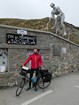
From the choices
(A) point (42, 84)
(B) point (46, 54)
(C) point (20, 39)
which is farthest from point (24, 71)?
(B) point (46, 54)

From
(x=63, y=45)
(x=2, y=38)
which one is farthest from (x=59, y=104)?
(x=63, y=45)

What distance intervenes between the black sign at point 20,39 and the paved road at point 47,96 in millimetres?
2225

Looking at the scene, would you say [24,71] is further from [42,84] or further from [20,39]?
[20,39]

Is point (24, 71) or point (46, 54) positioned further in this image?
point (46, 54)

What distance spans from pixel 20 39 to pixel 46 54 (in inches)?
82.3

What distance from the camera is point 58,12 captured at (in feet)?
54.5

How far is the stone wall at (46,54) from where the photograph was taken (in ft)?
35.8

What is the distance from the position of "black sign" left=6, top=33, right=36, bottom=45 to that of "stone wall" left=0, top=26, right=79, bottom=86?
149 millimetres

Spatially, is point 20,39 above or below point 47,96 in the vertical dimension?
above

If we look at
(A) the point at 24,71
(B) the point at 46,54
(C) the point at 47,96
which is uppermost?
(B) the point at 46,54

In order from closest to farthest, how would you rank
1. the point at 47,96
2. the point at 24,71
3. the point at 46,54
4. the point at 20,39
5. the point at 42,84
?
the point at 47,96 < the point at 24,71 < the point at 42,84 < the point at 20,39 < the point at 46,54

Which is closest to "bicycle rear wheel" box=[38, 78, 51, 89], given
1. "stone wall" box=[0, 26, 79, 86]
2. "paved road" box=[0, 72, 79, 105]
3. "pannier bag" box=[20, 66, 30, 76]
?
"paved road" box=[0, 72, 79, 105]

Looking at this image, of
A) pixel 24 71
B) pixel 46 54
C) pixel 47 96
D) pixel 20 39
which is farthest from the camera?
pixel 46 54

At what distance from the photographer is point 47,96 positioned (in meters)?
9.02
